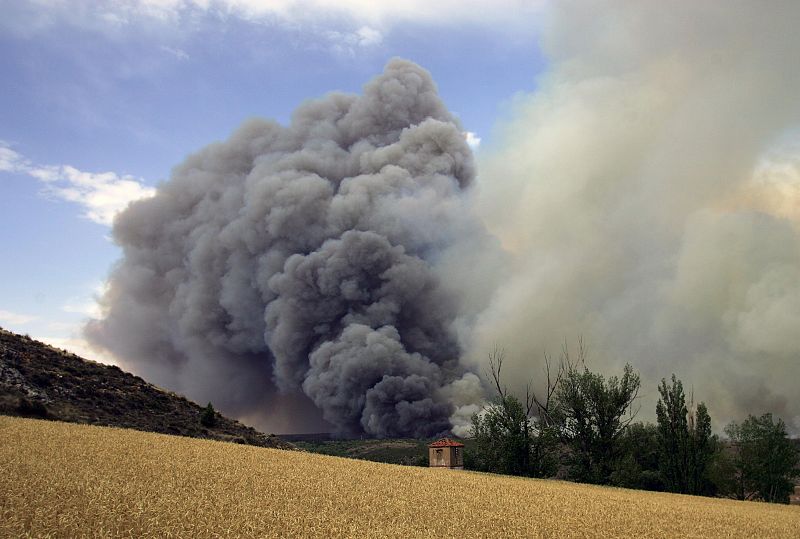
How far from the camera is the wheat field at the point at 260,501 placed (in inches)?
523

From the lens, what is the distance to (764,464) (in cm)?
5756

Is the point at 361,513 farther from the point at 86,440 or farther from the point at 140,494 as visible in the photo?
the point at 86,440

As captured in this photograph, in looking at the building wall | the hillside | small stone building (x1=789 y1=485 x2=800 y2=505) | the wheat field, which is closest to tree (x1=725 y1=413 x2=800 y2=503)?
small stone building (x1=789 y1=485 x2=800 y2=505)

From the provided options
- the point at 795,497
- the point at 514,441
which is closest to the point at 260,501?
the point at 514,441

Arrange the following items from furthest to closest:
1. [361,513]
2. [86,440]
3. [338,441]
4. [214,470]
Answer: [338,441] → [86,440] → [214,470] → [361,513]

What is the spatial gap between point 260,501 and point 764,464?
57604 millimetres

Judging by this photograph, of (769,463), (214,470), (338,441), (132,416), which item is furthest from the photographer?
(338,441)

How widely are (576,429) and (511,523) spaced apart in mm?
31380

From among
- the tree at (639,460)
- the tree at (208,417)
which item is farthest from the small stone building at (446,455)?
the tree at (208,417)

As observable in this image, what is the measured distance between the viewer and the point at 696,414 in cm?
4728

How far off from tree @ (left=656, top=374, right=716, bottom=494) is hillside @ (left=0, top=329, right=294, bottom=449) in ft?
107

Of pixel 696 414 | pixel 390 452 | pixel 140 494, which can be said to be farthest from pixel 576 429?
pixel 390 452

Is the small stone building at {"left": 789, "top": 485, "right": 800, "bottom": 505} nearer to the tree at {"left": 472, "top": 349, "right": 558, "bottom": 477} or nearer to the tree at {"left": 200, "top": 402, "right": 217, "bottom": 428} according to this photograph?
the tree at {"left": 472, "top": 349, "right": 558, "bottom": 477}

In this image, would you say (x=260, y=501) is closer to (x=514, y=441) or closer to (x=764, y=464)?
(x=514, y=441)
